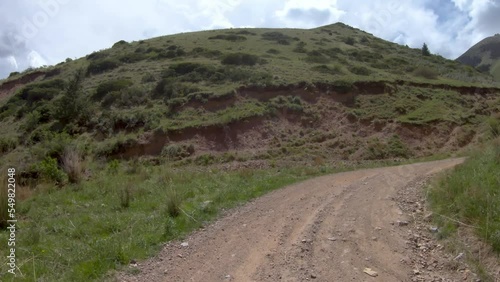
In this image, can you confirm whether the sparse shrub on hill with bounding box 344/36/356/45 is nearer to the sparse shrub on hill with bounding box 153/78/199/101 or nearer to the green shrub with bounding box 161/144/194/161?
the sparse shrub on hill with bounding box 153/78/199/101

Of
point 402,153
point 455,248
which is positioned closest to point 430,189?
point 455,248

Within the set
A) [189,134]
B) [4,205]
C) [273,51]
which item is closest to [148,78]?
[189,134]

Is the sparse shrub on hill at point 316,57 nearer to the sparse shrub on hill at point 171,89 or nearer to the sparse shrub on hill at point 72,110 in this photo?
the sparse shrub on hill at point 171,89

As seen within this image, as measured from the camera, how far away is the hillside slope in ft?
77.7

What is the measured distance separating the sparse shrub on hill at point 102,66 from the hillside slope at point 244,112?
155mm

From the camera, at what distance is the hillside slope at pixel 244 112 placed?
23672mm

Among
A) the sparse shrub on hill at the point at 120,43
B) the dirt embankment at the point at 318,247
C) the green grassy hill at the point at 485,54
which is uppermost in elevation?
the green grassy hill at the point at 485,54

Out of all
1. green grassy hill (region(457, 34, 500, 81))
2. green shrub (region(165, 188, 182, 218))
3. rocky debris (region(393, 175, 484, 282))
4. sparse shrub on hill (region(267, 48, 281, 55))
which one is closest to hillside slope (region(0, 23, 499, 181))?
sparse shrub on hill (region(267, 48, 281, 55))

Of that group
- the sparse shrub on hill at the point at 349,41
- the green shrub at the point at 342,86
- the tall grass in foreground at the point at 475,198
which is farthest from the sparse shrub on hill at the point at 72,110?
the sparse shrub on hill at the point at 349,41

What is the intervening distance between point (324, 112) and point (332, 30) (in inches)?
1542

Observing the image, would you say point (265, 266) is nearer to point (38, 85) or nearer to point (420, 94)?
point (420, 94)

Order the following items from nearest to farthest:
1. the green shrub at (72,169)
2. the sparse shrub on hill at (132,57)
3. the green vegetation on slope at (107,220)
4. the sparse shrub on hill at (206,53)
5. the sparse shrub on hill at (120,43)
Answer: the green vegetation on slope at (107,220) < the green shrub at (72,169) < the sparse shrub on hill at (206,53) < the sparse shrub on hill at (132,57) < the sparse shrub on hill at (120,43)

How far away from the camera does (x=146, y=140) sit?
80.7 ft

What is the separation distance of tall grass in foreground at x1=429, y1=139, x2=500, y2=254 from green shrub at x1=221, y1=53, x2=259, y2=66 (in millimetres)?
29033
